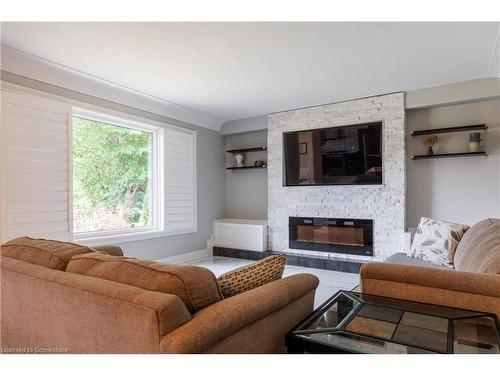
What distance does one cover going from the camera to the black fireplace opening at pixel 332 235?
14.2 ft

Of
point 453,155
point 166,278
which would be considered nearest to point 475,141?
point 453,155

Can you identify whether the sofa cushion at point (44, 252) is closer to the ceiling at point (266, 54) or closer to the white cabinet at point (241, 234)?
the ceiling at point (266, 54)

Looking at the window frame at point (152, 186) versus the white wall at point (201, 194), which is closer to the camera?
the window frame at point (152, 186)

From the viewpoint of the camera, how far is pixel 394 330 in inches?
48.6

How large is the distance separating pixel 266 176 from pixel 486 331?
4366 millimetres

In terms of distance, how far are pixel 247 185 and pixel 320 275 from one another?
7.24 feet

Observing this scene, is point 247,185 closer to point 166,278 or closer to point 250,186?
point 250,186

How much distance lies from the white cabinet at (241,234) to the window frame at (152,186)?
1.14 meters

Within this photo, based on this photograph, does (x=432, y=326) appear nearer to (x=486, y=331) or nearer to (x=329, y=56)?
(x=486, y=331)

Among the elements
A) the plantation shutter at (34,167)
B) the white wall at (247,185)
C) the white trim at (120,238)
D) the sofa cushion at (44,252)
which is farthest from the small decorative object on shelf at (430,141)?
the plantation shutter at (34,167)

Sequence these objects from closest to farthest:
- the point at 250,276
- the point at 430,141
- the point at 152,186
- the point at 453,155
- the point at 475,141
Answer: the point at 250,276, the point at 475,141, the point at 453,155, the point at 430,141, the point at 152,186

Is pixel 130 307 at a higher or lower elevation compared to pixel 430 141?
lower

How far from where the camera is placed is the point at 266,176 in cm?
547
